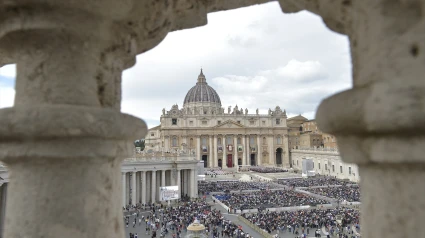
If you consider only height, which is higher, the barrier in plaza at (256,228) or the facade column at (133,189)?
the facade column at (133,189)

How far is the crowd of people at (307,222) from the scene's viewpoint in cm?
1747

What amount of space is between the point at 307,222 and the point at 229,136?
144 feet

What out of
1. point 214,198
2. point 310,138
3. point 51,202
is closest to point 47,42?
point 51,202

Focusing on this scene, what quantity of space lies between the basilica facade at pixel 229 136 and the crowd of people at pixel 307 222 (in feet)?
131

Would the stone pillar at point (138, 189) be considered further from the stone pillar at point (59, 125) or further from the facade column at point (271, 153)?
the facade column at point (271, 153)

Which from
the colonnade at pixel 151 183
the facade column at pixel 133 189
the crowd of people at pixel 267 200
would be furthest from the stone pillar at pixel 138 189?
the crowd of people at pixel 267 200

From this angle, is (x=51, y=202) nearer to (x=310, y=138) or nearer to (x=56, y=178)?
(x=56, y=178)

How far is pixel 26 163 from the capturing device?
1815 millimetres

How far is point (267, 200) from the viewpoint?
2569cm

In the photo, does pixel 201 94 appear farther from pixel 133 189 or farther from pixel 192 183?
pixel 133 189

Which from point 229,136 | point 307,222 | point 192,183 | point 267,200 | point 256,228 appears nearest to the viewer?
point 256,228

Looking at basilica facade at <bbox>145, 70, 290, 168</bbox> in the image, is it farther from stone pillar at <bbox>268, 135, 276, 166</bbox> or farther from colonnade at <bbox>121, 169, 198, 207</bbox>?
colonnade at <bbox>121, 169, 198, 207</bbox>

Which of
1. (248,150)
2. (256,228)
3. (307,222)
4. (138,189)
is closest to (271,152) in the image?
(248,150)

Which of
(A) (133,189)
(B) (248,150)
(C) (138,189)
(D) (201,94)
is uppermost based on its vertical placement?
(D) (201,94)
